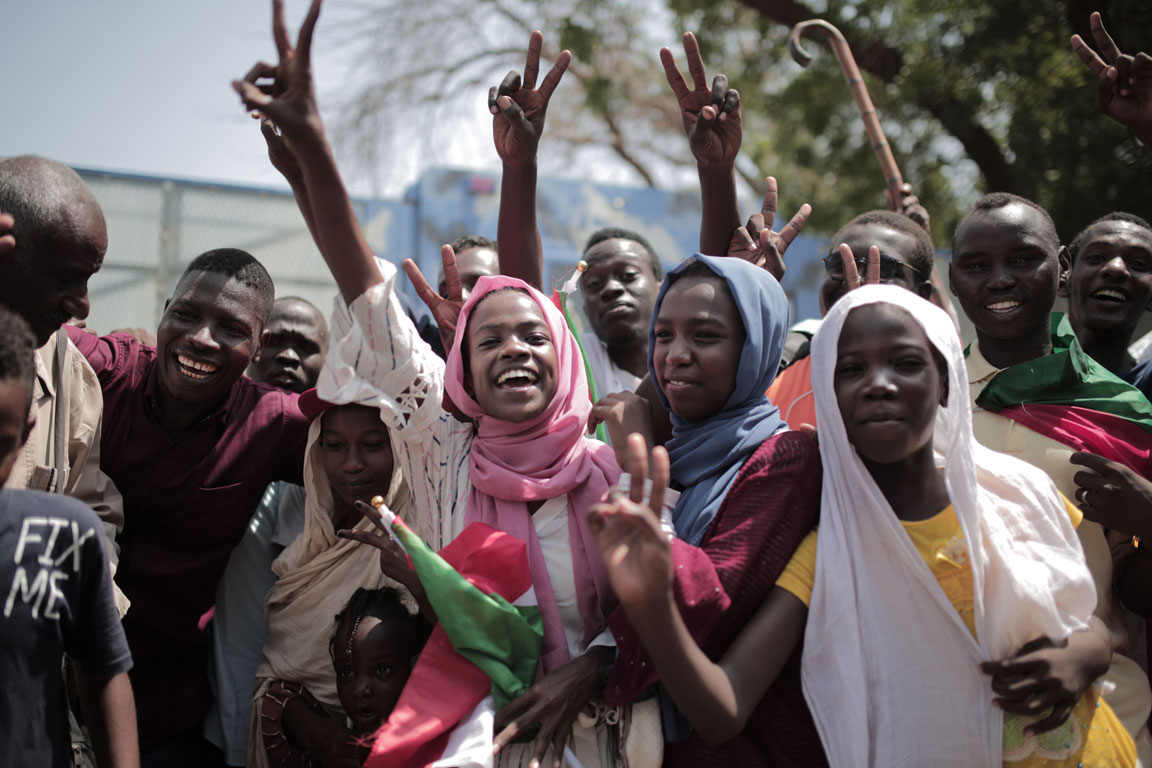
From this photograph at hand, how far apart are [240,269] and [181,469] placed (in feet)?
2.43

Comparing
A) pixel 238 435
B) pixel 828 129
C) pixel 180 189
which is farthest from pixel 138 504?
pixel 828 129

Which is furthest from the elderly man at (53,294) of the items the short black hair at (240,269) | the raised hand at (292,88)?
the raised hand at (292,88)

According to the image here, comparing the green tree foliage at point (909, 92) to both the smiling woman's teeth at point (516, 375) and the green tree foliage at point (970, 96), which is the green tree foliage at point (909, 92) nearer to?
the green tree foliage at point (970, 96)

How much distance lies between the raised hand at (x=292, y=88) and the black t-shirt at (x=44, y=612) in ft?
3.40

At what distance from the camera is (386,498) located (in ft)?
11.2

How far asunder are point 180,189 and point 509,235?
4.37 meters

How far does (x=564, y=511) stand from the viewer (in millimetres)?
2842

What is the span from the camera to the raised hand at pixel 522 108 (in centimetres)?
335

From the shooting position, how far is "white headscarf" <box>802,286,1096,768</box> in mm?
2385

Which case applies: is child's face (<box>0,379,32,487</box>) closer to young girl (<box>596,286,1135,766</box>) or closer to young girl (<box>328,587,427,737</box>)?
young girl (<box>328,587,427,737</box>)

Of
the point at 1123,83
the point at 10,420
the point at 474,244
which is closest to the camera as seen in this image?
the point at 10,420

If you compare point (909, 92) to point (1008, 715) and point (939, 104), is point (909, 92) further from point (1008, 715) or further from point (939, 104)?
point (1008, 715)

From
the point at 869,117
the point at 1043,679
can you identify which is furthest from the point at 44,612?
the point at 869,117

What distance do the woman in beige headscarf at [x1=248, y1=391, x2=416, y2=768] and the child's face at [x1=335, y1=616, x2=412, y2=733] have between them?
0.48 feet
